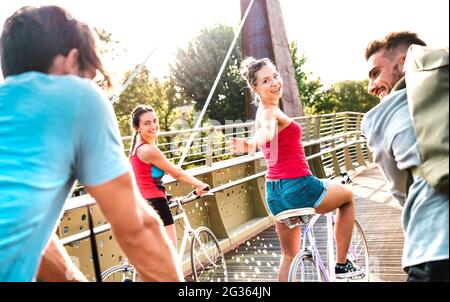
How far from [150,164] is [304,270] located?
1.15m

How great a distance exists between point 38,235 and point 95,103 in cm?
30

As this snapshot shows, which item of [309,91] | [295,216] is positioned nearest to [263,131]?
[295,216]

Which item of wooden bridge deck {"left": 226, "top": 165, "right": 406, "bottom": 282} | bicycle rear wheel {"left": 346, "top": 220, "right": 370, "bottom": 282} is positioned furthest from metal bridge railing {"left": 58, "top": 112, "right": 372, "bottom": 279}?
bicycle rear wheel {"left": 346, "top": 220, "right": 370, "bottom": 282}

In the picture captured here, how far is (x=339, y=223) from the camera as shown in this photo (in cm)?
262

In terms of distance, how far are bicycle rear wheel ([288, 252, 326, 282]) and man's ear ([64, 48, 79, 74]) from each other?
1.57 m

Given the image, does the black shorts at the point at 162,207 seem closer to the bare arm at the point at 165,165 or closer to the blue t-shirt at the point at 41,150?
the bare arm at the point at 165,165

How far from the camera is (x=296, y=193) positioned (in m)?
2.41

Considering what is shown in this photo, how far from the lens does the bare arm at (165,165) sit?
3008 millimetres

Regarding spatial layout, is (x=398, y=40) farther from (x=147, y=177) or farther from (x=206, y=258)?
(x=206, y=258)

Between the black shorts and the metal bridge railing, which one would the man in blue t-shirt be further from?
the black shorts

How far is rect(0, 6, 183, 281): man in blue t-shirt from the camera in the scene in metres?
0.97

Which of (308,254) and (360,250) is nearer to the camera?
(308,254)
